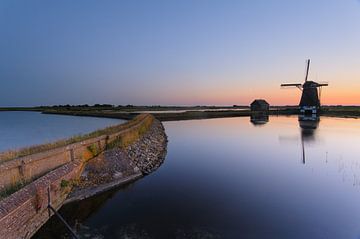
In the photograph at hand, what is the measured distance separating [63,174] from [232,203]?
6731 mm

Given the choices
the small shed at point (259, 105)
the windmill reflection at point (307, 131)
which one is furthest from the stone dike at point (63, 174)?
the small shed at point (259, 105)

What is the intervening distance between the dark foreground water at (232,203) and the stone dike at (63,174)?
61 centimetres

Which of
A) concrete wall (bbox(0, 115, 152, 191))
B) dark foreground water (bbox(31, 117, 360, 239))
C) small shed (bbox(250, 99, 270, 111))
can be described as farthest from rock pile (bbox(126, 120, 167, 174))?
small shed (bbox(250, 99, 270, 111))

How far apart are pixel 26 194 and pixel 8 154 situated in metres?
4.20

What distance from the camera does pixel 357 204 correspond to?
1168 cm

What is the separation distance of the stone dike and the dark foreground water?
1.99 feet

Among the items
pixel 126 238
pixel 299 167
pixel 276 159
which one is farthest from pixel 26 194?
pixel 276 159

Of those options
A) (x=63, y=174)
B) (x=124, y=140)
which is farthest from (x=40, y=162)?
(x=124, y=140)

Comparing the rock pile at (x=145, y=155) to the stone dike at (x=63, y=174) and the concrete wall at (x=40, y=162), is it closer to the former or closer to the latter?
the stone dike at (x=63, y=174)

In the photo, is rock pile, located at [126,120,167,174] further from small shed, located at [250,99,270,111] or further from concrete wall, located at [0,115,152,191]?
small shed, located at [250,99,270,111]

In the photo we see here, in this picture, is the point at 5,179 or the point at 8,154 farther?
the point at 8,154

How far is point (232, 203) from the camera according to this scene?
38.2 feet

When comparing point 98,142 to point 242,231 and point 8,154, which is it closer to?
point 8,154

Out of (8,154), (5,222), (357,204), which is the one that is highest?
(8,154)
